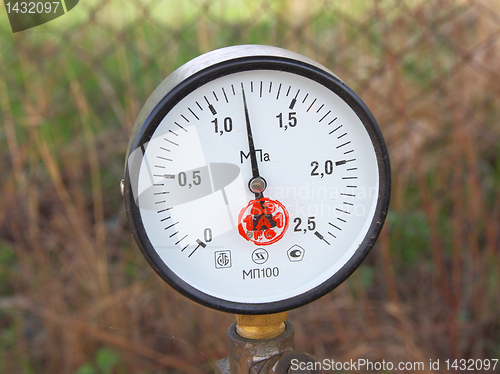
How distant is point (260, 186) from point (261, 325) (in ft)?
0.77

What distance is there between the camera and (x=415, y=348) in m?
1.40

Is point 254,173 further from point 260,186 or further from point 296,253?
point 296,253

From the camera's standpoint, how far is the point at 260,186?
2.54 feet

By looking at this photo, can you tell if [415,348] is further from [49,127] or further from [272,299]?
[49,127]

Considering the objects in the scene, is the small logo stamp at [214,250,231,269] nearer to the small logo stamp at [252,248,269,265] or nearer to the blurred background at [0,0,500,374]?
the small logo stamp at [252,248,269,265]

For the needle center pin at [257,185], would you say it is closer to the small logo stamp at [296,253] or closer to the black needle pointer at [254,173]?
the black needle pointer at [254,173]

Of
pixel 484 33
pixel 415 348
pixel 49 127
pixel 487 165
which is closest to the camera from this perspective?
pixel 415 348

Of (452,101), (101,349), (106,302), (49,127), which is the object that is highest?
(49,127)

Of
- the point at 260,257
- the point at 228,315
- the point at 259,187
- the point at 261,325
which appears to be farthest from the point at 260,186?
the point at 228,315

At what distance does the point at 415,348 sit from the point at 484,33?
3.61 ft

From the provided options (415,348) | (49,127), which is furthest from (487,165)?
(49,127)

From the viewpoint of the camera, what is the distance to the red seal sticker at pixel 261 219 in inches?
30.7

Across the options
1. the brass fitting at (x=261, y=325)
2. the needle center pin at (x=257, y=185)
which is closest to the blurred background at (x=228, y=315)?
the brass fitting at (x=261, y=325)

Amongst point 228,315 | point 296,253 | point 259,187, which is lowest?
point 228,315
